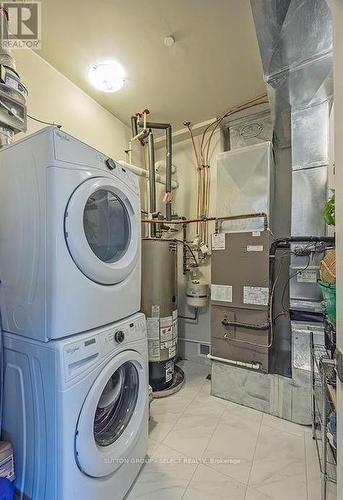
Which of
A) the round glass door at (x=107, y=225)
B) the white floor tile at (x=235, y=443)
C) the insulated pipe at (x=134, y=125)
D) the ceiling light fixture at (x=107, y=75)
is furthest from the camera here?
the insulated pipe at (x=134, y=125)

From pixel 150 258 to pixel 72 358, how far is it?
1.31 m

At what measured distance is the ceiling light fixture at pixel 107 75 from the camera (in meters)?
1.91

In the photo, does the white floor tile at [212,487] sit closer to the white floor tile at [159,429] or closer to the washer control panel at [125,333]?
the white floor tile at [159,429]

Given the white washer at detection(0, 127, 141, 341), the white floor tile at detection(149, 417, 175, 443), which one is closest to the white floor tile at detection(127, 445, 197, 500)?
the white floor tile at detection(149, 417, 175, 443)

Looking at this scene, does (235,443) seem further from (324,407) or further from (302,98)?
(302,98)

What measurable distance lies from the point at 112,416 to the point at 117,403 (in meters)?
0.06

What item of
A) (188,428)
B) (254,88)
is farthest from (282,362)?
(254,88)

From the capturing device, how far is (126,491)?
127 cm

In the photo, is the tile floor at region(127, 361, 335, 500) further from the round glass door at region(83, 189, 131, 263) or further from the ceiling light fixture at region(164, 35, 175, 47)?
the ceiling light fixture at region(164, 35, 175, 47)

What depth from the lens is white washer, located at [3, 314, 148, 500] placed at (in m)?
0.94

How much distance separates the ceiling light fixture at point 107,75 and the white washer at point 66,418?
6.03 ft

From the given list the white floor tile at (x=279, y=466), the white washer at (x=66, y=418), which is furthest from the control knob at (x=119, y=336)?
the white floor tile at (x=279, y=466)

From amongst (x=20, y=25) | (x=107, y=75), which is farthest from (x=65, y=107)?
(x=20, y=25)

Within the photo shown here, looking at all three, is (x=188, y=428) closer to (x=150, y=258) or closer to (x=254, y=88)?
(x=150, y=258)
